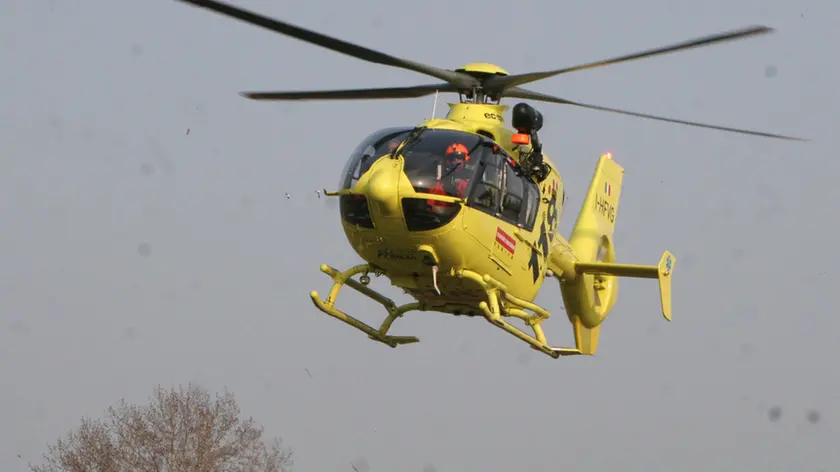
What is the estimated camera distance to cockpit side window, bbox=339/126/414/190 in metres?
20.0

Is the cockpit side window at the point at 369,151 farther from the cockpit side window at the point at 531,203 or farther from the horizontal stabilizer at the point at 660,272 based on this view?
the horizontal stabilizer at the point at 660,272

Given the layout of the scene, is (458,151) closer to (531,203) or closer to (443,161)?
(443,161)

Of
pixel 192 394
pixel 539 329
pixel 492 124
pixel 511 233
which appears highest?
pixel 492 124

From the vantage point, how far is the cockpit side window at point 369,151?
20.0 meters

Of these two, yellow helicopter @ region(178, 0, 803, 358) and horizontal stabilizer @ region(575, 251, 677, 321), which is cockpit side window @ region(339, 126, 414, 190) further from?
horizontal stabilizer @ region(575, 251, 677, 321)

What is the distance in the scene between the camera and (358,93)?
74.5ft

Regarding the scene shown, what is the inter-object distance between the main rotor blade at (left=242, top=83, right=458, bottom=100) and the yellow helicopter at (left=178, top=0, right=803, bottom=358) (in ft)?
0.07

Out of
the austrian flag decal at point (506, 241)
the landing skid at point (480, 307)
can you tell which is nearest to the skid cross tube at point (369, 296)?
the landing skid at point (480, 307)

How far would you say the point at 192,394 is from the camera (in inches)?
1880

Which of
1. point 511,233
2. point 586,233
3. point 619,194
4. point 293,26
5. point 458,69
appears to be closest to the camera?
point 293,26

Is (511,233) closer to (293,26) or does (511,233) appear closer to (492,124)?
(492,124)

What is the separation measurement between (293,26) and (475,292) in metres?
4.51

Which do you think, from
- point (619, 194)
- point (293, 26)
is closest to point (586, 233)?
point (619, 194)

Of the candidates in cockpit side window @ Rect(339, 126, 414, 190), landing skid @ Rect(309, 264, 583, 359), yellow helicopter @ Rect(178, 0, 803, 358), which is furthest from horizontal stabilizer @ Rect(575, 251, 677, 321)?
cockpit side window @ Rect(339, 126, 414, 190)
